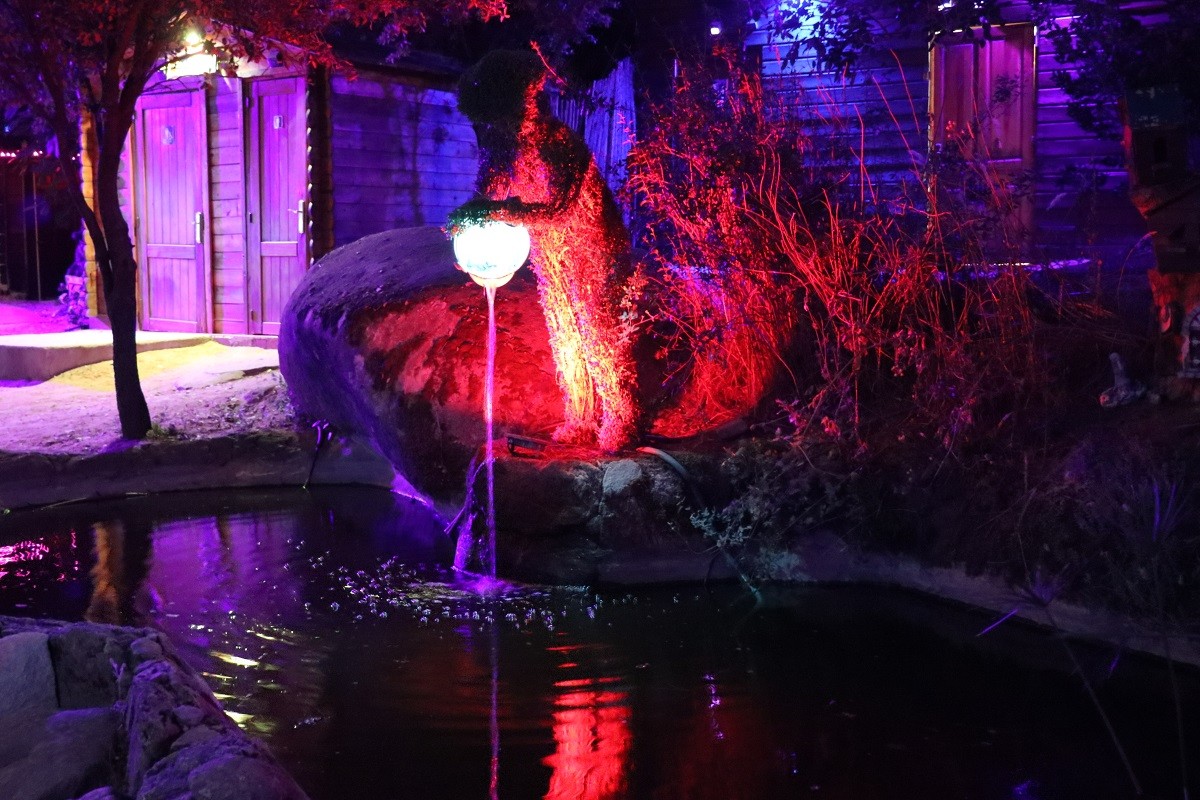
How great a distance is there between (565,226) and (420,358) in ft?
5.92

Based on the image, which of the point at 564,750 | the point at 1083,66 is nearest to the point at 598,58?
the point at 1083,66

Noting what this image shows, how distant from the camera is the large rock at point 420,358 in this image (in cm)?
734

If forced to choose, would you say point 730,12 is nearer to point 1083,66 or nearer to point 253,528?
point 1083,66

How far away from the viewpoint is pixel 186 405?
32.9 ft

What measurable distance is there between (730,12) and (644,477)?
26.7 feet

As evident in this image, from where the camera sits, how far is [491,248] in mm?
6406

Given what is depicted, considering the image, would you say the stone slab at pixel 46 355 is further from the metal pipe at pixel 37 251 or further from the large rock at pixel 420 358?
the metal pipe at pixel 37 251

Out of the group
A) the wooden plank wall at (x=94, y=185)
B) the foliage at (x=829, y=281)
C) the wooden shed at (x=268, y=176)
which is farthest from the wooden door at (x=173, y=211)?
the foliage at (x=829, y=281)

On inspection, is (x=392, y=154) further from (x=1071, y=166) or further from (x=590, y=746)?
(x=590, y=746)

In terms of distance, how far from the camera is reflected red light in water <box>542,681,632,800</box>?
3.83 meters

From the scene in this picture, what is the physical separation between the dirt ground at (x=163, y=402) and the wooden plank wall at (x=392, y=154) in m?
A: 1.99

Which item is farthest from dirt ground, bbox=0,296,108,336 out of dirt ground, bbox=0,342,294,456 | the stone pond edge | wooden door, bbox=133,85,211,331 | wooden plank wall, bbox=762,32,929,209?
wooden plank wall, bbox=762,32,929,209

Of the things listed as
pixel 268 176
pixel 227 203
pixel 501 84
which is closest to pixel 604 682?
pixel 501 84

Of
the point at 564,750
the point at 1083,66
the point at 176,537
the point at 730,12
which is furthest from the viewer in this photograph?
the point at 730,12
